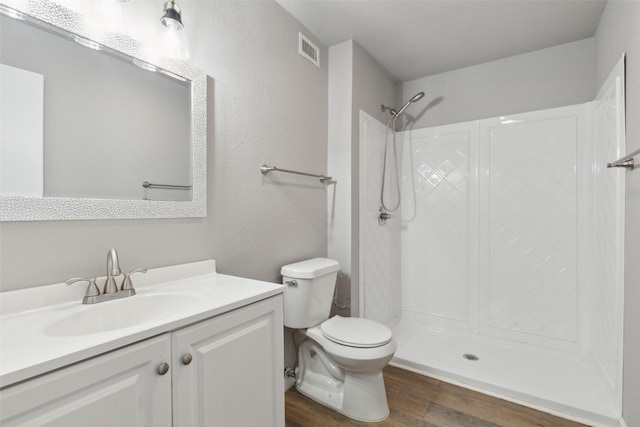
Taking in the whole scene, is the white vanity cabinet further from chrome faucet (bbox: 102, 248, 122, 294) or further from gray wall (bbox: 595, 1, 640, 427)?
gray wall (bbox: 595, 1, 640, 427)

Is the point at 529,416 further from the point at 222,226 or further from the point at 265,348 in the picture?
the point at 222,226

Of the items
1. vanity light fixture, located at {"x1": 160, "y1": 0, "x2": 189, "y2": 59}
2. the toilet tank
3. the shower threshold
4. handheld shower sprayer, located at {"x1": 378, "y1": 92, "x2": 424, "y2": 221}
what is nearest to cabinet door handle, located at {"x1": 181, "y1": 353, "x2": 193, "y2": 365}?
the toilet tank

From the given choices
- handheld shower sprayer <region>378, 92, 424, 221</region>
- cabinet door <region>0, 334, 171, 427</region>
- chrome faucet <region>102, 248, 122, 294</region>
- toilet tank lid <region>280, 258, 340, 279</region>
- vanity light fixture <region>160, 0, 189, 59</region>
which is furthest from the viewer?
handheld shower sprayer <region>378, 92, 424, 221</region>

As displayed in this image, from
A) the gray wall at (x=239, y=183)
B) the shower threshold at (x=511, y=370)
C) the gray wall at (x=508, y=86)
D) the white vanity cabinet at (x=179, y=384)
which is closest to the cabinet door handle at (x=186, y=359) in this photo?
the white vanity cabinet at (x=179, y=384)

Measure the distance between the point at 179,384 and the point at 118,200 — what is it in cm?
70

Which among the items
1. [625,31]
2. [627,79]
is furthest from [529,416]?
[625,31]

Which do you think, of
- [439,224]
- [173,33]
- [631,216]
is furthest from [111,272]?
[439,224]

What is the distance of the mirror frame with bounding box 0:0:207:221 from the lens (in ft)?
3.11

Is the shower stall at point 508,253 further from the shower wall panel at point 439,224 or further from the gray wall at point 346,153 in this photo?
the gray wall at point 346,153

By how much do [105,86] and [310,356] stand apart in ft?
5.75

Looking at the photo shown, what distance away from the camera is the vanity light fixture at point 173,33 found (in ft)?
3.92

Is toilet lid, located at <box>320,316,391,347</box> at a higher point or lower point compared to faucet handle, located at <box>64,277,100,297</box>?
lower

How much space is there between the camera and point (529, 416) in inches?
67.2

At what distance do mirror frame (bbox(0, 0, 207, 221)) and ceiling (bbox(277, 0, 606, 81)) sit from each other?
961 mm
